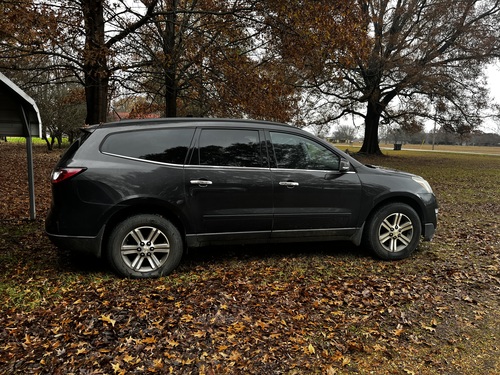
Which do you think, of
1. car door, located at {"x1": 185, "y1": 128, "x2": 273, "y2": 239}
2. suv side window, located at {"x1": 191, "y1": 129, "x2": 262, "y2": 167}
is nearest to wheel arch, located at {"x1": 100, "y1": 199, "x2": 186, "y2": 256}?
car door, located at {"x1": 185, "y1": 128, "x2": 273, "y2": 239}

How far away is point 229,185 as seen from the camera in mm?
4457

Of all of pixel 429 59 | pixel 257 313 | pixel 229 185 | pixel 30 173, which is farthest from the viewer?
pixel 429 59

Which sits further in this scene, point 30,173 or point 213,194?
point 30,173

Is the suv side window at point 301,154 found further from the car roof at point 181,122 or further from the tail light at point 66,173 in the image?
the tail light at point 66,173

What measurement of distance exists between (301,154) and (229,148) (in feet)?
3.14

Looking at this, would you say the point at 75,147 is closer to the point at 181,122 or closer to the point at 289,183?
the point at 181,122

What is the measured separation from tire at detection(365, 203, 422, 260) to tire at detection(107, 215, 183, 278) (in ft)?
8.44

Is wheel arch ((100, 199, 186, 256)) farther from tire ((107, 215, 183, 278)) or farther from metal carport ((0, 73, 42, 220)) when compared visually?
metal carport ((0, 73, 42, 220))

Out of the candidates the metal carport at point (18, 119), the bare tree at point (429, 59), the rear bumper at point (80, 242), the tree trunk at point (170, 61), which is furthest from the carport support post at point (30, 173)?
the bare tree at point (429, 59)

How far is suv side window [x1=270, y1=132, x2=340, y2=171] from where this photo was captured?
4.79 metres

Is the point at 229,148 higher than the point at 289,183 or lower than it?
→ higher

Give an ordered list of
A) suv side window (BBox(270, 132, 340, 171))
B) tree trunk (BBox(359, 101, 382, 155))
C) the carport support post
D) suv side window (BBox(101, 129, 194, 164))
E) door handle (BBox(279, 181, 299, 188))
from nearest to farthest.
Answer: suv side window (BBox(101, 129, 194, 164)) < door handle (BBox(279, 181, 299, 188)) < suv side window (BBox(270, 132, 340, 171)) < the carport support post < tree trunk (BBox(359, 101, 382, 155))

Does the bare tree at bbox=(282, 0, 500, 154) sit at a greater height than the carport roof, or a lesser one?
greater

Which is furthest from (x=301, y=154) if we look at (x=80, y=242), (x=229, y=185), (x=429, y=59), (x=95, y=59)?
(x=429, y=59)
